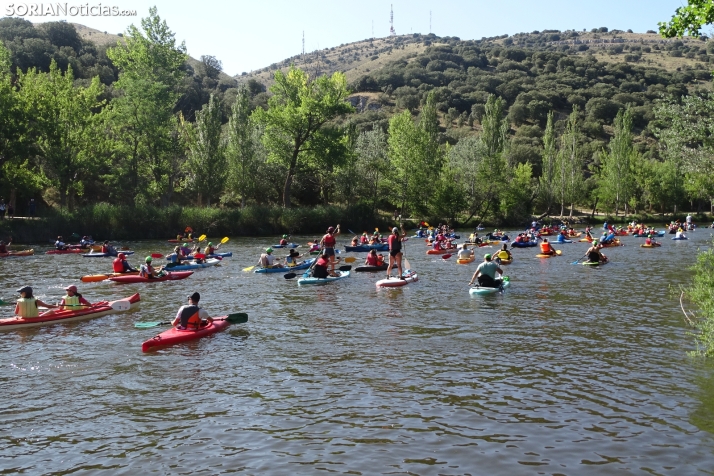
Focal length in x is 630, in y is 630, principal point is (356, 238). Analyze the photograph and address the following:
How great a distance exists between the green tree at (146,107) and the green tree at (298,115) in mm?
8175

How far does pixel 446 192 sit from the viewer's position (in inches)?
2559

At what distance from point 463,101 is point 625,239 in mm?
82130

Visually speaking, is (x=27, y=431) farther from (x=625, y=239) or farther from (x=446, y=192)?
(x=446, y=192)

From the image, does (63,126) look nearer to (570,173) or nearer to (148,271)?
(148,271)

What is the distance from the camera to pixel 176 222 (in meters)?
49.8

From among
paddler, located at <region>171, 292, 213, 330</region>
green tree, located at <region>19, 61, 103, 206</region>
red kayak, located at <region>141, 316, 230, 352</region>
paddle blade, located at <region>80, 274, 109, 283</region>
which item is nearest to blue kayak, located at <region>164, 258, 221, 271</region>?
paddle blade, located at <region>80, 274, 109, 283</region>

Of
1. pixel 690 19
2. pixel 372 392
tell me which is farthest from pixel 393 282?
pixel 690 19

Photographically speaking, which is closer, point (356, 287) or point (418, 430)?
point (418, 430)

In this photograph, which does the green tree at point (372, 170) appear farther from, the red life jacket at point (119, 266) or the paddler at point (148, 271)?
the red life jacket at point (119, 266)

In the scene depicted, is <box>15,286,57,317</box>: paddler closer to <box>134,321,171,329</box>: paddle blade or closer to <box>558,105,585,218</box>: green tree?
<box>134,321,171,329</box>: paddle blade

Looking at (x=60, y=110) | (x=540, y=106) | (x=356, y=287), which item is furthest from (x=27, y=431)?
(x=540, y=106)

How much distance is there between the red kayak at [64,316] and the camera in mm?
16875

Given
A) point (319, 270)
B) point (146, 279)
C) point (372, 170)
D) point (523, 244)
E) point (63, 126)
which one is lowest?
point (146, 279)

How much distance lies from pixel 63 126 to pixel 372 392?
44.1 metres
